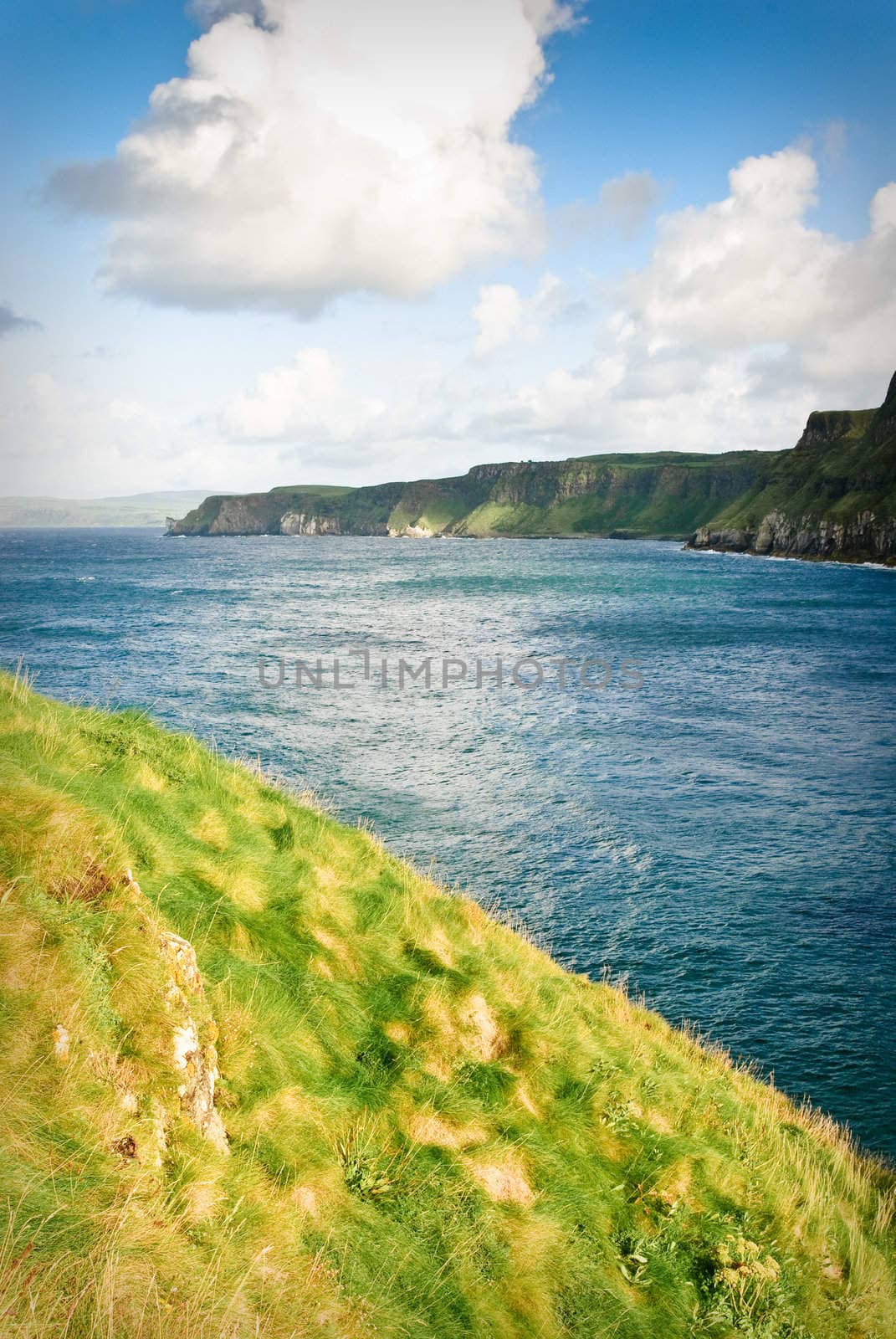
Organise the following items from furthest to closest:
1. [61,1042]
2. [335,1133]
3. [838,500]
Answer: [838,500] < [335,1133] < [61,1042]

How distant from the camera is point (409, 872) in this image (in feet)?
49.8

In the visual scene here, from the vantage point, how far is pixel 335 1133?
7.63m

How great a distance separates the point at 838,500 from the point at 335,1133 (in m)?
182

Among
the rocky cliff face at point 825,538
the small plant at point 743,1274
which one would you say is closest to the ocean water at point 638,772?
the small plant at point 743,1274

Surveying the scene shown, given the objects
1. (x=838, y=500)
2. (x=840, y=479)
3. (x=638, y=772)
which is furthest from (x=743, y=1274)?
(x=840, y=479)

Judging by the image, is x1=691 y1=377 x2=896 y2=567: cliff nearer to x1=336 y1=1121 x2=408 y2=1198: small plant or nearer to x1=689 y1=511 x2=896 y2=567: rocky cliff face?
x1=689 y1=511 x2=896 y2=567: rocky cliff face

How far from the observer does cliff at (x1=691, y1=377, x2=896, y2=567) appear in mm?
146625

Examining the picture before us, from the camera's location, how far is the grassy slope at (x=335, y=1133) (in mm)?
5516

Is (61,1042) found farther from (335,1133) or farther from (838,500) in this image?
(838,500)

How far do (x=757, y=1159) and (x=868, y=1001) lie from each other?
32.4 feet

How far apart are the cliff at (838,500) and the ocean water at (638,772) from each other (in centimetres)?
8029

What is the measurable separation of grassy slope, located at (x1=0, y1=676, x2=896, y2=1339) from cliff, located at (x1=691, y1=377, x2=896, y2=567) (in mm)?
154636

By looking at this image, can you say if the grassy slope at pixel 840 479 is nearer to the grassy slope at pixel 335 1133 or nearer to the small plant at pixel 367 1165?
the grassy slope at pixel 335 1133

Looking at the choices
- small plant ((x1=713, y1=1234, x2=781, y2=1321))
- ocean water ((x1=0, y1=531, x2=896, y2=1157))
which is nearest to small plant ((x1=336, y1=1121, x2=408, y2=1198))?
small plant ((x1=713, y1=1234, x2=781, y2=1321))
